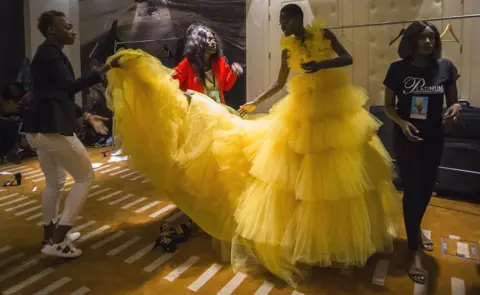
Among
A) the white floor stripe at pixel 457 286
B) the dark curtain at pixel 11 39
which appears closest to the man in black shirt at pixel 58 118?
the white floor stripe at pixel 457 286

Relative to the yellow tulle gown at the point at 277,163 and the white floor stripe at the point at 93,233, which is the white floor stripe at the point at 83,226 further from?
the yellow tulle gown at the point at 277,163

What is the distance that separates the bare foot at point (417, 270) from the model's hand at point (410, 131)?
0.67 metres

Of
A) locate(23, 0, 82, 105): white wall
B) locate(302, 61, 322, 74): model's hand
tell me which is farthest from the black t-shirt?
locate(23, 0, 82, 105): white wall

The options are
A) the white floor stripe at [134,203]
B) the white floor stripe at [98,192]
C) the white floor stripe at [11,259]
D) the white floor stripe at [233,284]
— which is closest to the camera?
the white floor stripe at [233,284]

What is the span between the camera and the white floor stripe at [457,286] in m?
2.10

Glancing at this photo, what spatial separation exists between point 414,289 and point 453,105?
0.97 m

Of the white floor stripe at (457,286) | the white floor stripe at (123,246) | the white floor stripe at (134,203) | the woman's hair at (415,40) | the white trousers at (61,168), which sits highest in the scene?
the woman's hair at (415,40)

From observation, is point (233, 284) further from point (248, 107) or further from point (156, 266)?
point (248, 107)

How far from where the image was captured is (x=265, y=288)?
215cm

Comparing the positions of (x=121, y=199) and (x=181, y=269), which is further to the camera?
(x=121, y=199)

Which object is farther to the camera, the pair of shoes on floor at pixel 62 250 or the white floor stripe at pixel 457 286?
the pair of shoes on floor at pixel 62 250

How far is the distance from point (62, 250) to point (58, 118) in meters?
0.83

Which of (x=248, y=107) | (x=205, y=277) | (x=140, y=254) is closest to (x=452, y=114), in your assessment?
(x=248, y=107)

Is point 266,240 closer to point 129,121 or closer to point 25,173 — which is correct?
point 129,121
